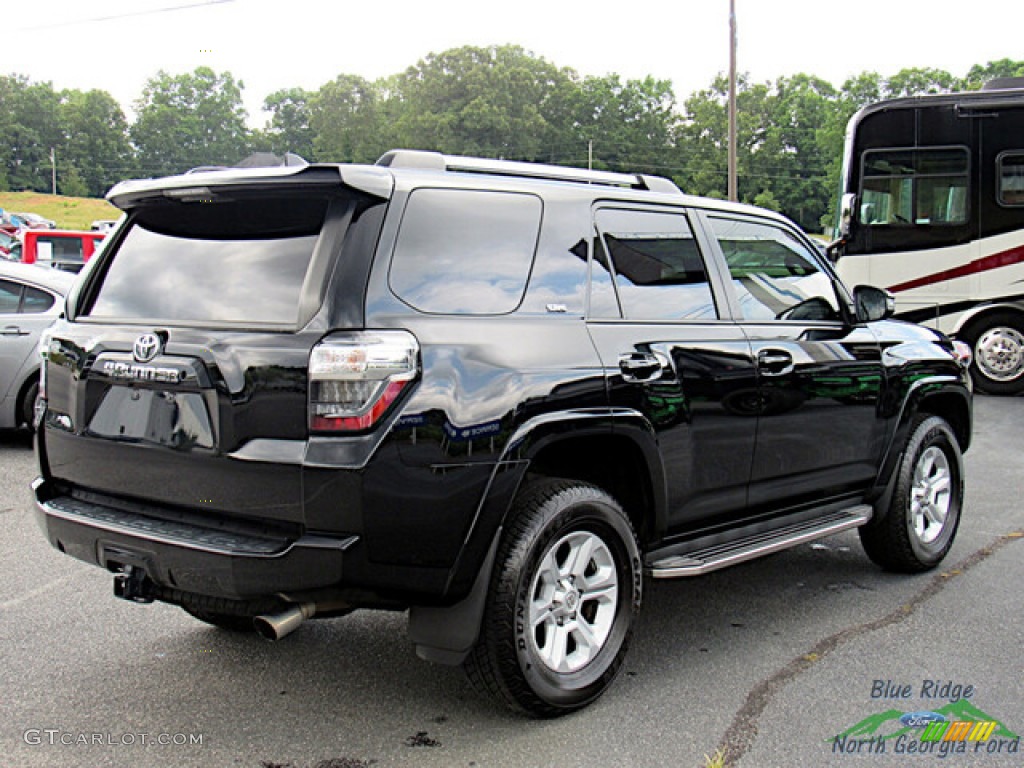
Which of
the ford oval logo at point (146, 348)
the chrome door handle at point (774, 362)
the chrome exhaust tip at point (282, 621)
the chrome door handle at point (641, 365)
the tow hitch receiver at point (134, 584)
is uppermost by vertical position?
the ford oval logo at point (146, 348)

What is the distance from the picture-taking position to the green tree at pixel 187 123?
11944 cm

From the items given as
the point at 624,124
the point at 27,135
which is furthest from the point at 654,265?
the point at 27,135

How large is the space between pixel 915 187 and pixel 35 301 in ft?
34.8

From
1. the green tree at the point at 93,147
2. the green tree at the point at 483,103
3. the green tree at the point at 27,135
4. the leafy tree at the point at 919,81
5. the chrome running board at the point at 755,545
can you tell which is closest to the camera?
the chrome running board at the point at 755,545

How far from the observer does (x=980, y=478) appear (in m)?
8.19

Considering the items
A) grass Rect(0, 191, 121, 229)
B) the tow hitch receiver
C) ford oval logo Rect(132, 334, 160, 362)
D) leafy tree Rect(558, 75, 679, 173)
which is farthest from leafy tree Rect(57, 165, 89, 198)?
the tow hitch receiver

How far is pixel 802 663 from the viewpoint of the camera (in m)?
4.21

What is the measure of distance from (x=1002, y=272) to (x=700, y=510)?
1060 centimetres

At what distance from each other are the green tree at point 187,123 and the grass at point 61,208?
75.1 feet

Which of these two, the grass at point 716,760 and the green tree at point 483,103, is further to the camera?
the green tree at point 483,103

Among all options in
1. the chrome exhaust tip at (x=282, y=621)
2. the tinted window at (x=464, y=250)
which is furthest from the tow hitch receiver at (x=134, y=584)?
the tinted window at (x=464, y=250)

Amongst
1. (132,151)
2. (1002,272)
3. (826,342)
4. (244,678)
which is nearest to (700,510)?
(826,342)

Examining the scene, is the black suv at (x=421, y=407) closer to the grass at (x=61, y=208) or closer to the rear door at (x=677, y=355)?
the rear door at (x=677, y=355)

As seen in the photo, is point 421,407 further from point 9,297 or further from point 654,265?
point 9,297
